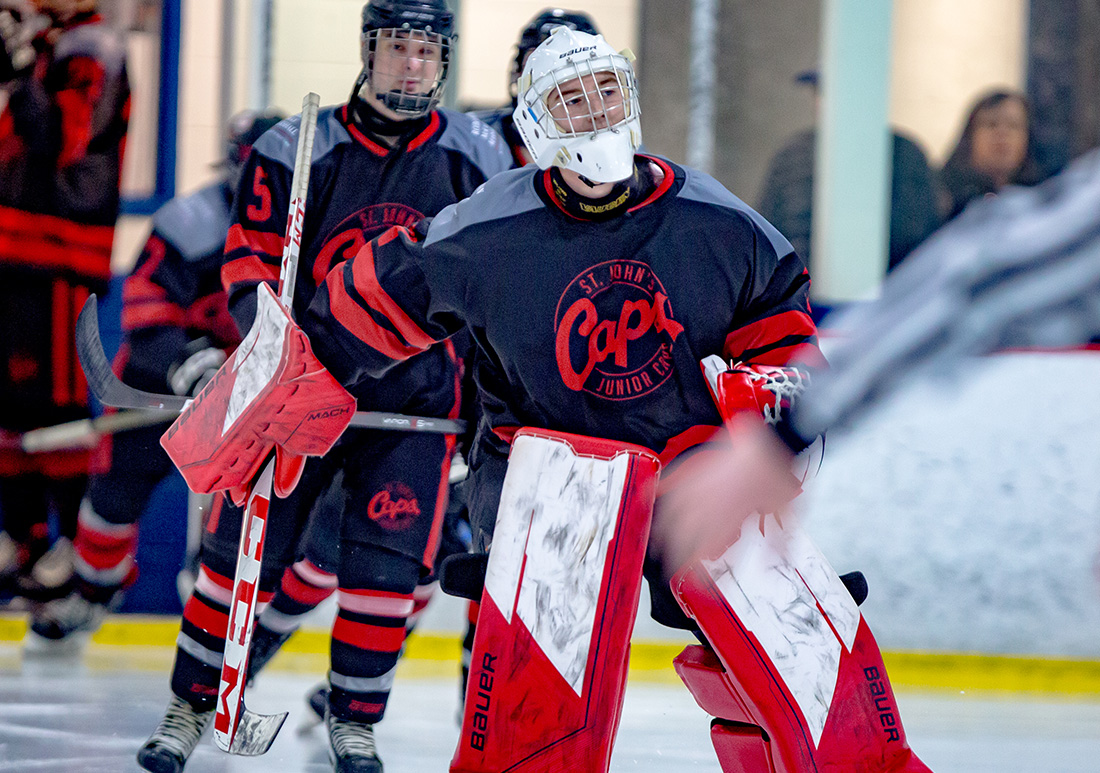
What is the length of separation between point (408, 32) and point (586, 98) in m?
0.65

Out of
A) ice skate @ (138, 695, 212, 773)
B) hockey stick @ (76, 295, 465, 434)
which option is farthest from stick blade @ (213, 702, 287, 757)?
hockey stick @ (76, 295, 465, 434)

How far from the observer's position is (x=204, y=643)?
2.23 meters

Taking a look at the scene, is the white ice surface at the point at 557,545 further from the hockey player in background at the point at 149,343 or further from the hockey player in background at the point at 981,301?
the hockey player in background at the point at 149,343

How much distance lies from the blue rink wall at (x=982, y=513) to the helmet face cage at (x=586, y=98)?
1.83m

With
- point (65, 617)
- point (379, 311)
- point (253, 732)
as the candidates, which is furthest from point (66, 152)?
point (379, 311)

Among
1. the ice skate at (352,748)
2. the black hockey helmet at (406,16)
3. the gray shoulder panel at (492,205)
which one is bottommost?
the ice skate at (352,748)

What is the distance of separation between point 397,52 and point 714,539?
3.58 ft

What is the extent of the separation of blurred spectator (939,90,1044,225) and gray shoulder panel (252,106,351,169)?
1.97 metres

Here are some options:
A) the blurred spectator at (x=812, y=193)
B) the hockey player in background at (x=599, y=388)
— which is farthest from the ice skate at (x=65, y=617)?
the blurred spectator at (x=812, y=193)

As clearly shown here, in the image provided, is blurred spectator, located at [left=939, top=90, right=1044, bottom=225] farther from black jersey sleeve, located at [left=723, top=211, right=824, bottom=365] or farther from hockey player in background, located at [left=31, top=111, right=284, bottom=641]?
black jersey sleeve, located at [left=723, top=211, right=824, bottom=365]

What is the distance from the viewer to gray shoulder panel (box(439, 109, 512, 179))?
7.62 ft

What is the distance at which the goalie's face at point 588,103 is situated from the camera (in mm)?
1671

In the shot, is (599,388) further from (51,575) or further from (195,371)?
(51,575)

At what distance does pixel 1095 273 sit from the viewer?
962mm
